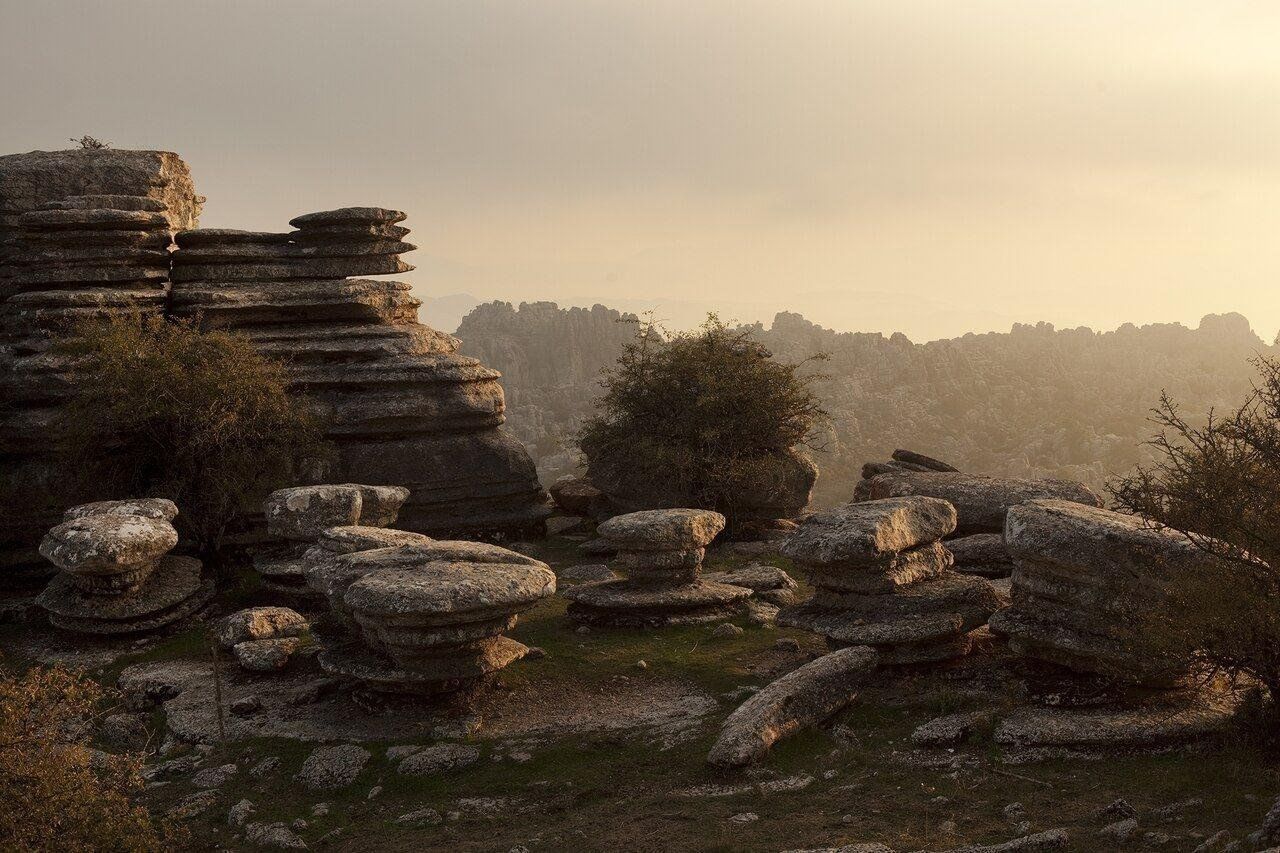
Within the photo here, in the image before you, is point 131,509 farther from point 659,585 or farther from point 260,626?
point 659,585

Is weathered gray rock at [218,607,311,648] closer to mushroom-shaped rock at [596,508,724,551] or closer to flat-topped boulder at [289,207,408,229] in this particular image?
mushroom-shaped rock at [596,508,724,551]

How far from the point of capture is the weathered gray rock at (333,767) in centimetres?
1059

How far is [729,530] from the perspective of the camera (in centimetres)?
2184

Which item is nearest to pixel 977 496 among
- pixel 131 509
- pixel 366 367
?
pixel 366 367

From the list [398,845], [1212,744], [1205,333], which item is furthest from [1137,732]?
[1205,333]

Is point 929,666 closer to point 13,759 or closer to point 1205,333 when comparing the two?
point 13,759

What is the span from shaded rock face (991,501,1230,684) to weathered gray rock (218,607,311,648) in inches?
380

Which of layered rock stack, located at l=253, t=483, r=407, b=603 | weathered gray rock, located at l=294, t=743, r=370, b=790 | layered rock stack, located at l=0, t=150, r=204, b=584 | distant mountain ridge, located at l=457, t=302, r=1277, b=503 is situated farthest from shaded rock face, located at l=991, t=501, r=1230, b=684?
distant mountain ridge, located at l=457, t=302, r=1277, b=503

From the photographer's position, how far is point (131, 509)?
640 inches

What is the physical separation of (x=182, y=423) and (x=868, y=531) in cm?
1179

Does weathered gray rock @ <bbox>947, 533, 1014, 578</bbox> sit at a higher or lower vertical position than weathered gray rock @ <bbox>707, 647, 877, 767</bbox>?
higher

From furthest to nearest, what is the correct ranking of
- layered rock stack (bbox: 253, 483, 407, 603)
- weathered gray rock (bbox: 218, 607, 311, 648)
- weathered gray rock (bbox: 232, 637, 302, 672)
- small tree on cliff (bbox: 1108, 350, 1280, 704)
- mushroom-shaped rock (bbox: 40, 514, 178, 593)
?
1. layered rock stack (bbox: 253, 483, 407, 603)
2. mushroom-shaped rock (bbox: 40, 514, 178, 593)
3. weathered gray rock (bbox: 218, 607, 311, 648)
4. weathered gray rock (bbox: 232, 637, 302, 672)
5. small tree on cliff (bbox: 1108, 350, 1280, 704)

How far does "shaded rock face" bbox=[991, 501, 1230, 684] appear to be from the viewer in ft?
33.2

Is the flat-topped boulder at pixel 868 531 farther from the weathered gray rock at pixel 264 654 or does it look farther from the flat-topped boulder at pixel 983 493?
the weathered gray rock at pixel 264 654
